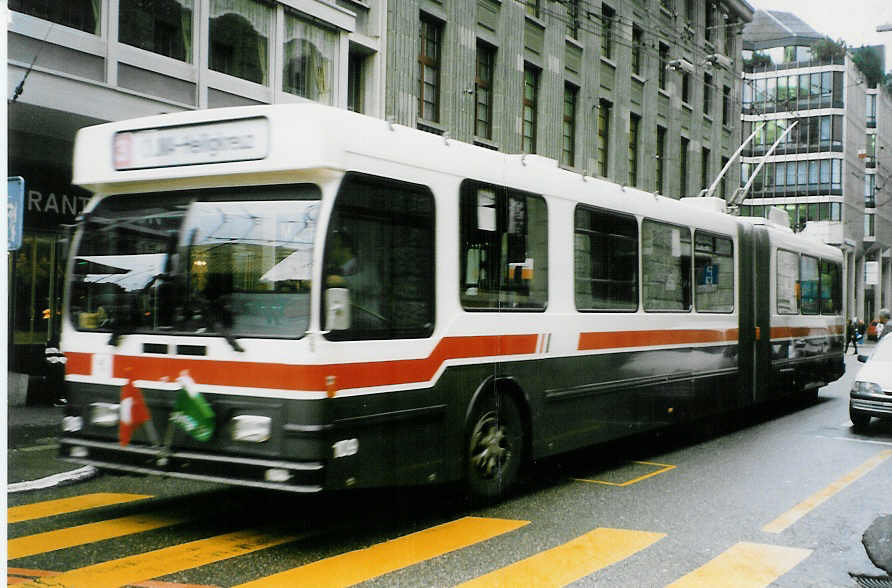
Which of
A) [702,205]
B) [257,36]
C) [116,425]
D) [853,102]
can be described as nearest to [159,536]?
[116,425]

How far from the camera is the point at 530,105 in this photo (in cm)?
2502

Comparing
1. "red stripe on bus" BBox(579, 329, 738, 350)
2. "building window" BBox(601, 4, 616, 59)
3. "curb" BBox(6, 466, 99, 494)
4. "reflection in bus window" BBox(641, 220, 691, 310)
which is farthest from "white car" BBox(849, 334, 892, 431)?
"building window" BBox(601, 4, 616, 59)

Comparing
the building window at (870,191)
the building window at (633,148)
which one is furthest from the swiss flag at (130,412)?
the building window at (870,191)

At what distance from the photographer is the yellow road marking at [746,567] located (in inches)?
234

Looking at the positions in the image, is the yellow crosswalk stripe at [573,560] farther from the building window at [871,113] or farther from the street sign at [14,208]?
the building window at [871,113]

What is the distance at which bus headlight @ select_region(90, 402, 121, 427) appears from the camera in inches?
267

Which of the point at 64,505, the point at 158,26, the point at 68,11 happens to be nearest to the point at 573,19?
the point at 158,26

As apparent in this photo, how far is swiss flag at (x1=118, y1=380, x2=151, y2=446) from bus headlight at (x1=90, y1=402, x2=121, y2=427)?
52 millimetres

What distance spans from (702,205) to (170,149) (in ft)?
27.4

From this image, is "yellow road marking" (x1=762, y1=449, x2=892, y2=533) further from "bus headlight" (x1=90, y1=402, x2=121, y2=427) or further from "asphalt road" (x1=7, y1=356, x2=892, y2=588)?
"bus headlight" (x1=90, y1=402, x2=121, y2=427)

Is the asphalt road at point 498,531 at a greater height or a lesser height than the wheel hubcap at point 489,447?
lesser

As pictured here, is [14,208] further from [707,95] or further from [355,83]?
[707,95]

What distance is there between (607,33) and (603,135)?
9.77ft

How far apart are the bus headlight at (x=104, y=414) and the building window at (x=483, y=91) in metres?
16.4
